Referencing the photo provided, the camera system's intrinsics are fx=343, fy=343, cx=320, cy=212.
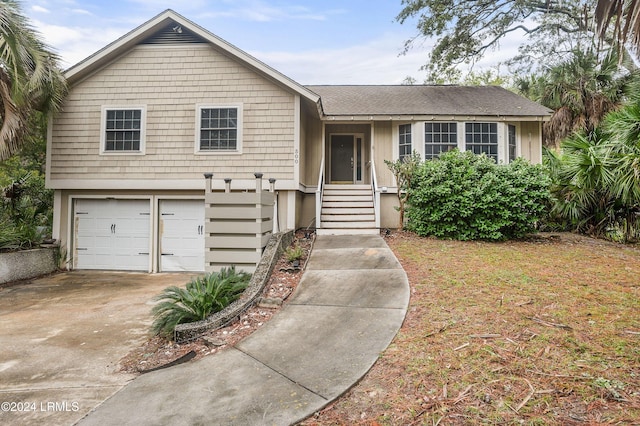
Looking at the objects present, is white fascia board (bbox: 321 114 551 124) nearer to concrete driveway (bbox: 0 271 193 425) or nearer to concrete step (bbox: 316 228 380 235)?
concrete step (bbox: 316 228 380 235)

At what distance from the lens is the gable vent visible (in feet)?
31.3

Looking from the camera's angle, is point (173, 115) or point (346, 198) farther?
point (346, 198)

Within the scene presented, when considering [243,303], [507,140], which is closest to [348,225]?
[243,303]

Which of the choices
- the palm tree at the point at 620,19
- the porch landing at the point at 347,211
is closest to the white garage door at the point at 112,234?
the porch landing at the point at 347,211

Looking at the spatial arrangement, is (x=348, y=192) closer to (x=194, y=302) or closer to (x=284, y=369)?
(x=194, y=302)

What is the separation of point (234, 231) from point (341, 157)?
7413 millimetres

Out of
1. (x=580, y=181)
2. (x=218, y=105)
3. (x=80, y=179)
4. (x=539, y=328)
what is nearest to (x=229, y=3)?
(x=218, y=105)

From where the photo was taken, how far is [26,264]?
8555 mm

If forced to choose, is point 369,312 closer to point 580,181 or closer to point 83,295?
point 83,295

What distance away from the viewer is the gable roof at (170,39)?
9.09 metres

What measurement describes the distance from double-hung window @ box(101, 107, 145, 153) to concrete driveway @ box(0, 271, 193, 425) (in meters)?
3.73

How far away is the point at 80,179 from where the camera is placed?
31.2 feet

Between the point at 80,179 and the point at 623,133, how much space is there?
45.4 ft

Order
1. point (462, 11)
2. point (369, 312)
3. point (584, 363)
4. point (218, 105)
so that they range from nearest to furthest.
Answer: point (584, 363)
point (369, 312)
point (218, 105)
point (462, 11)
